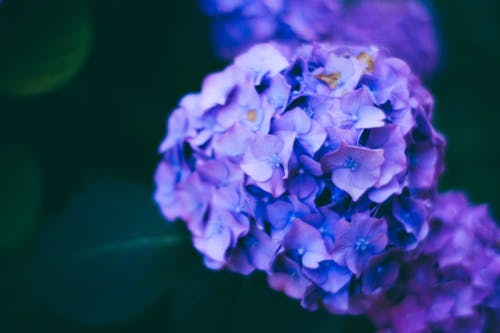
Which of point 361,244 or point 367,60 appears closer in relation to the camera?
point 361,244

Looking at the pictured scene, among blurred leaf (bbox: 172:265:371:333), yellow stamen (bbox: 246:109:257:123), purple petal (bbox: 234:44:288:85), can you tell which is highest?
purple petal (bbox: 234:44:288:85)

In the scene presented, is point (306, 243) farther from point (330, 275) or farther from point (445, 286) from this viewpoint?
point (445, 286)

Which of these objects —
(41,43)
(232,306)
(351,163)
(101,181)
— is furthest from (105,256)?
(351,163)

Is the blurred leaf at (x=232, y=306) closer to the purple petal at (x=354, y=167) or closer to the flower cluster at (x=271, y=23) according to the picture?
the purple petal at (x=354, y=167)

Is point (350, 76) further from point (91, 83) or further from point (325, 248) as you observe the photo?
point (91, 83)

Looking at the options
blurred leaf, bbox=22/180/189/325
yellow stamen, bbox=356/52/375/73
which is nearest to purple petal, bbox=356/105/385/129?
yellow stamen, bbox=356/52/375/73

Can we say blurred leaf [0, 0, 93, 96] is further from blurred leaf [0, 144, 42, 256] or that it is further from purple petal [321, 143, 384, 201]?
purple petal [321, 143, 384, 201]

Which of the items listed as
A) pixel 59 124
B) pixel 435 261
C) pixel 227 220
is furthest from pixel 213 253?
pixel 59 124
